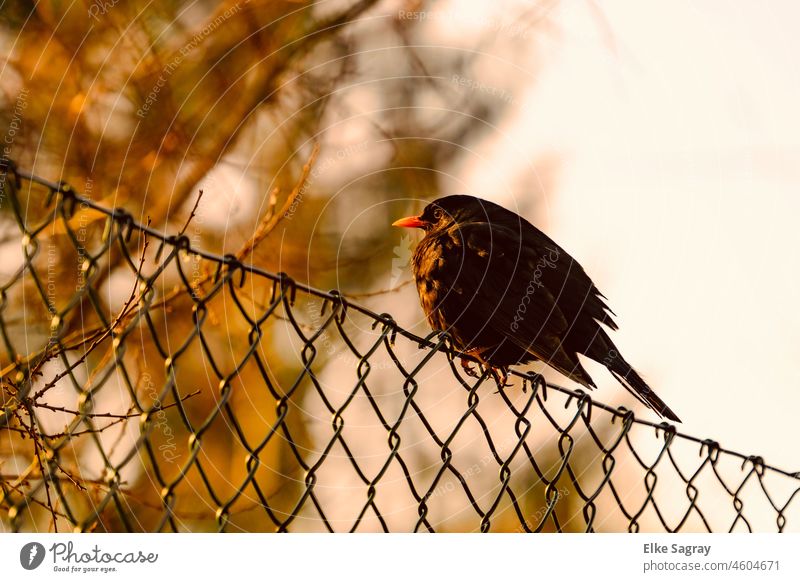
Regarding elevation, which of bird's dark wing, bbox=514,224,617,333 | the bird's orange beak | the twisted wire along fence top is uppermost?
the bird's orange beak

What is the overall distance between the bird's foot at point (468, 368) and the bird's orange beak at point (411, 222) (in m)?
0.58

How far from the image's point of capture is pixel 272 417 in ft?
9.75

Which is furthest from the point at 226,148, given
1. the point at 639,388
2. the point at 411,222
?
the point at 639,388

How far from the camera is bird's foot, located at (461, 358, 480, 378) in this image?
9.83ft

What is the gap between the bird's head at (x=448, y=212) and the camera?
314 cm

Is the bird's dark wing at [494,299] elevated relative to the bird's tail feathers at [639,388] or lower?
elevated

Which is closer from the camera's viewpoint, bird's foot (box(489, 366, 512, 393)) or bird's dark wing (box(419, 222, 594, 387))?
bird's foot (box(489, 366, 512, 393))

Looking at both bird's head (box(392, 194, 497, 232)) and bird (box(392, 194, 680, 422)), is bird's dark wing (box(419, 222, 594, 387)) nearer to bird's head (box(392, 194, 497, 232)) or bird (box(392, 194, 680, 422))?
bird (box(392, 194, 680, 422))

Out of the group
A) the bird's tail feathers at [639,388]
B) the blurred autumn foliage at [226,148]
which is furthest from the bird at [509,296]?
the blurred autumn foliage at [226,148]

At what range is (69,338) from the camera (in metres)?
1.97

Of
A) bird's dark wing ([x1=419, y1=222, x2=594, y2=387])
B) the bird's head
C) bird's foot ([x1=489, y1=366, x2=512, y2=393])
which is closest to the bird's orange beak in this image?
the bird's head

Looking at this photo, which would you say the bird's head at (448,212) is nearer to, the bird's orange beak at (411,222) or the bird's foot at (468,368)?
the bird's orange beak at (411,222)

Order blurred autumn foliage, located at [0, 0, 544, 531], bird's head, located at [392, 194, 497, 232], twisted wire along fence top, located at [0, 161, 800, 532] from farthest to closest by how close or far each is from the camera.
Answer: bird's head, located at [392, 194, 497, 232] → blurred autumn foliage, located at [0, 0, 544, 531] → twisted wire along fence top, located at [0, 161, 800, 532]

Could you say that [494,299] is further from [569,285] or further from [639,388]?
[639,388]
